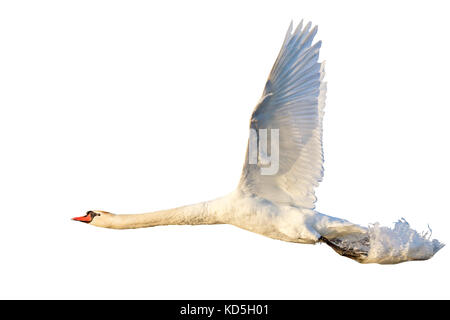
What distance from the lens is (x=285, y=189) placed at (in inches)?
387

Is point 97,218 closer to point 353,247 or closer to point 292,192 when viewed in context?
point 292,192

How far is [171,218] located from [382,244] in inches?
89.7

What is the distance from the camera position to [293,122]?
9.48 metres

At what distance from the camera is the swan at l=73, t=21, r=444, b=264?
30.8 feet

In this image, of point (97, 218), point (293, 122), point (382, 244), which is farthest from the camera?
point (97, 218)

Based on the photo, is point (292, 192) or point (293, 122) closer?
point (293, 122)

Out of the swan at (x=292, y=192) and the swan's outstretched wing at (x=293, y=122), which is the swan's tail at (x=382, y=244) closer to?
the swan at (x=292, y=192)

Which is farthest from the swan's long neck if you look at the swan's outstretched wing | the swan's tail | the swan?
the swan's tail

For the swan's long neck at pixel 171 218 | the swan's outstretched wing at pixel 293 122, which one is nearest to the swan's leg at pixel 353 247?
the swan's outstretched wing at pixel 293 122

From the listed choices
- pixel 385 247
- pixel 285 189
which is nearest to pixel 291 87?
pixel 285 189

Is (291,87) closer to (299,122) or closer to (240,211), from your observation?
(299,122)

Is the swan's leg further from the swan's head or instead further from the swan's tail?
the swan's head

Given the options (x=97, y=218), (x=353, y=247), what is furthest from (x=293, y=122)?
(x=97, y=218)

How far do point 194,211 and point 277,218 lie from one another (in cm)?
89
